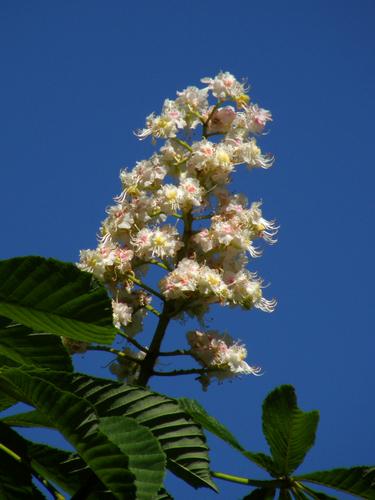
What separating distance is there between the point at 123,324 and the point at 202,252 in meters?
0.53

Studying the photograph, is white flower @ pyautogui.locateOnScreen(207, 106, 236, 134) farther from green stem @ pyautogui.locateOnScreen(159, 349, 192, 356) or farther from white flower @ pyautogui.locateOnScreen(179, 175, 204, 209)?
green stem @ pyautogui.locateOnScreen(159, 349, 192, 356)

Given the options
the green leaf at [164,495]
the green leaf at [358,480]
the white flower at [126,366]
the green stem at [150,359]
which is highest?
the white flower at [126,366]

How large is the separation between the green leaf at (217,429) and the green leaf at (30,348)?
0.30 m

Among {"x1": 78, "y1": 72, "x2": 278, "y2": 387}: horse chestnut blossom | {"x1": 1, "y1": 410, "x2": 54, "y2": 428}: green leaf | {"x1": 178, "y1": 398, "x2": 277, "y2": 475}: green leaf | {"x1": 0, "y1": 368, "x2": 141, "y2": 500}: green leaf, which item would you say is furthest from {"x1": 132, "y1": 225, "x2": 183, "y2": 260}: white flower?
{"x1": 0, "y1": 368, "x2": 141, "y2": 500}: green leaf

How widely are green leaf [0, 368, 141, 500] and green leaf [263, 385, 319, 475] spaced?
2.02 ft

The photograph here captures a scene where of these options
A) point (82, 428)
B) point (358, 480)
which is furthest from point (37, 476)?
point (358, 480)

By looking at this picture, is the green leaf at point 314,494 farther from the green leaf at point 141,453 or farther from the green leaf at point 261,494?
the green leaf at point 141,453

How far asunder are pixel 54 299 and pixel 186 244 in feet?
7.90

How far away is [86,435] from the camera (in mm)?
1342

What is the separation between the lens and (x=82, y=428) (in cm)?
135

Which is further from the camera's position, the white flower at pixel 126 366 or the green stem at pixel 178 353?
the white flower at pixel 126 366

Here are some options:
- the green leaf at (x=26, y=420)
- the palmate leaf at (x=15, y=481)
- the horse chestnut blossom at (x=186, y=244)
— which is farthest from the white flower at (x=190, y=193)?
the palmate leaf at (x=15, y=481)

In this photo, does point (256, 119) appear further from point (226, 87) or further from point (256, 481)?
point (256, 481)

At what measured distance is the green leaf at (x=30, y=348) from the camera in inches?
64.3
